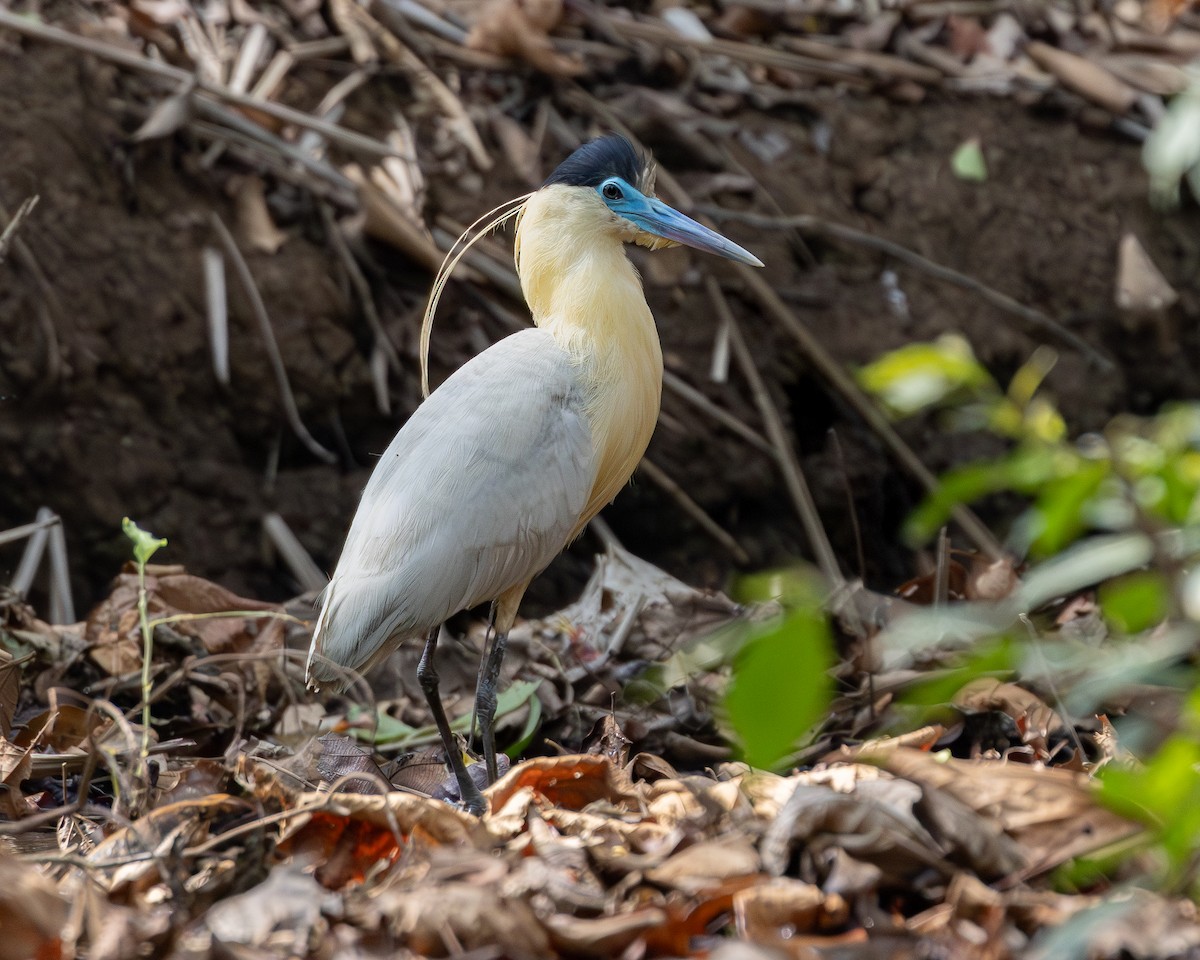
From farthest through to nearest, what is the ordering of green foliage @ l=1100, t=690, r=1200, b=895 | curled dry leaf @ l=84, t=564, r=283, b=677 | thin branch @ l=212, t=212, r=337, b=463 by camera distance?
1. thin branch @ l=212, t=212, r=337, b=463
2. curled dry leaf @ l=84, t=564, r=283, b=677
3. green foliage @ l=1100, t=690, r=1200, b=895

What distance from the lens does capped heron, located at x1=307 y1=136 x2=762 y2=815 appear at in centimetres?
304

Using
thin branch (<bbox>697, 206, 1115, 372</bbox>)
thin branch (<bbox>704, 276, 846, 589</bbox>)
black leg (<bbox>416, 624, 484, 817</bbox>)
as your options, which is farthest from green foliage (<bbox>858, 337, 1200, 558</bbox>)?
thin branch (<bbox>697, 206, 1115, 372</bbox>)

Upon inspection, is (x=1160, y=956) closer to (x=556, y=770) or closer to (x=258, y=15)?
(x=556, y=770)

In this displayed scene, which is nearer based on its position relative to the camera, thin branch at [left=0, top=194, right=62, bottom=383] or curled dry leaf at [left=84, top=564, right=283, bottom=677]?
curled dry leaf at [left=84, top=564, right=283, bottom=677]

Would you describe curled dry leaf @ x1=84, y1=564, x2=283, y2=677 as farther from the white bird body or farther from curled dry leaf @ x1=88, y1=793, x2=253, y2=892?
curled dry leaf @ x1=88, y1=793, x2=253, y2=892

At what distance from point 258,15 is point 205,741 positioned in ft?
11.4

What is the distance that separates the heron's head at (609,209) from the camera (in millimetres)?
3490

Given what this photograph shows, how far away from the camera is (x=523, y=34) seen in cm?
557

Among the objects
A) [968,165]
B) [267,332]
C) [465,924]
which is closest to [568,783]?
[465,924]

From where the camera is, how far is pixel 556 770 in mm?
2525

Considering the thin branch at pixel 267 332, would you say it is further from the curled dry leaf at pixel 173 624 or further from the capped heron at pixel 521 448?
the capped heron at pixel 521 448

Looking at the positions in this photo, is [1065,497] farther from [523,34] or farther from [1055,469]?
[523,34]

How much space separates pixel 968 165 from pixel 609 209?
302 cm

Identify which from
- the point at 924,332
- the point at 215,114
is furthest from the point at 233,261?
the point at 924,332
